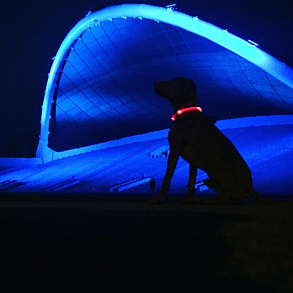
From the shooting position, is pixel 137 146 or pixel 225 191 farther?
pixel 137 146

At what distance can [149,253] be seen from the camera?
506 cm

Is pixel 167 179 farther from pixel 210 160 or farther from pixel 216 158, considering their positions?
pixel 216 158

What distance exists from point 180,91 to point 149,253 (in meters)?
7.17

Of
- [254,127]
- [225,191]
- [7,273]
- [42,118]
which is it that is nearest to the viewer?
[7,273]

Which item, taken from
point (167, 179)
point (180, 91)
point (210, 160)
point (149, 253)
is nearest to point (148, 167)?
point (180, 91)

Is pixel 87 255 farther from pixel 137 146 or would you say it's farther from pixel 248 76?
pixel 137 146

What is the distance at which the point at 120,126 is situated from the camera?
44.8 meters

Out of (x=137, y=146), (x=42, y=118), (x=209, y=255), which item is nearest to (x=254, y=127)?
(x=137, y=146)

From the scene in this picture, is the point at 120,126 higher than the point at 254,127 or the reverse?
higher

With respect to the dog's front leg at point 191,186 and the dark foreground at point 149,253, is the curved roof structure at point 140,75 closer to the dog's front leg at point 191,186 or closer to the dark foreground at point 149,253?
the dog's front leg at point 191,186

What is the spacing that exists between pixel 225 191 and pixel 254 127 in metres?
25.5

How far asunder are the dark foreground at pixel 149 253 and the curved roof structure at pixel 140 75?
2092 centimetres

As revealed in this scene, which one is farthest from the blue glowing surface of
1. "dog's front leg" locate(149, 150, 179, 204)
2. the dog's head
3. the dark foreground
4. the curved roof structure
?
the dark foreground

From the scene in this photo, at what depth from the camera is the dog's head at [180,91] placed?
38.4 ft
